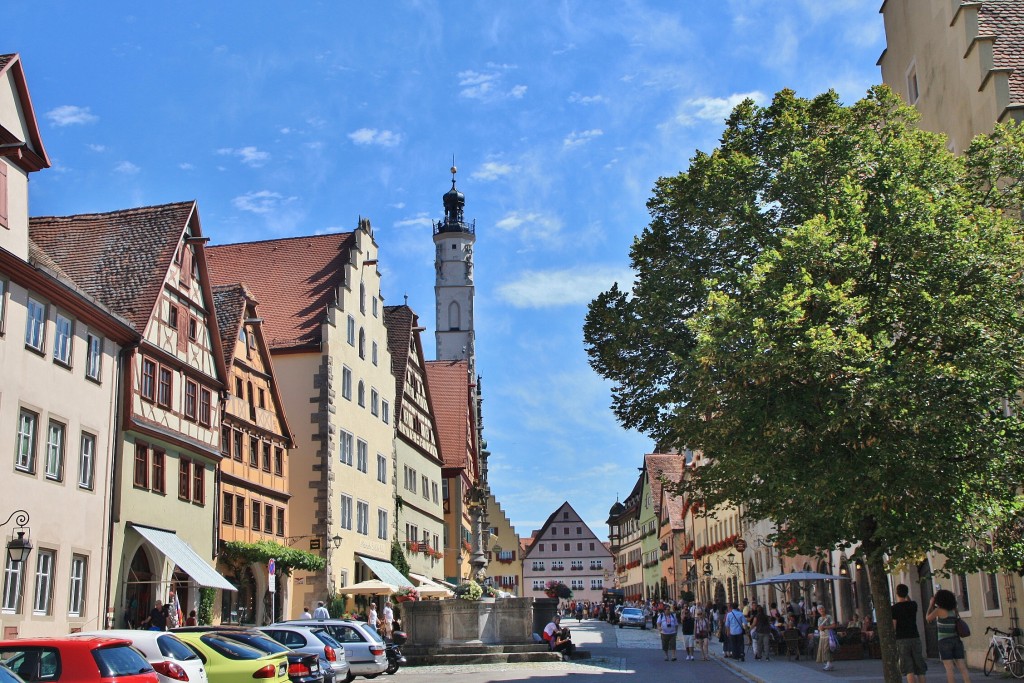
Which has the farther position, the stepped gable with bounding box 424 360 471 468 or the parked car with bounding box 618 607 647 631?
the parked car with bounding box 618 607 647 631

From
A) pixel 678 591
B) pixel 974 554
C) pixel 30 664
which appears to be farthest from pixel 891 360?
pixel 678 591

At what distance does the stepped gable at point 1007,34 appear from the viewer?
24.2m

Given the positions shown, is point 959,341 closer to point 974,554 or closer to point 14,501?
point 974,554

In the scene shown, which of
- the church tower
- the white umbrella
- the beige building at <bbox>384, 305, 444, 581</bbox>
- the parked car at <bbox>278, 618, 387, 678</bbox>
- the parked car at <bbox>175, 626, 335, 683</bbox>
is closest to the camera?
the parked car at <bbox>175, 626, 335, 683</bbox>

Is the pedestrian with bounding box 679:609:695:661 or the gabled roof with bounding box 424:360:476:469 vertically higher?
the gabled roof with bounding box 424:360:476:469

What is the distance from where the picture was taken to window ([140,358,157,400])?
2794cm

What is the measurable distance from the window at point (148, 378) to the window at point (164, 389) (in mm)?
268

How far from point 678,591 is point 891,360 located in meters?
68.2

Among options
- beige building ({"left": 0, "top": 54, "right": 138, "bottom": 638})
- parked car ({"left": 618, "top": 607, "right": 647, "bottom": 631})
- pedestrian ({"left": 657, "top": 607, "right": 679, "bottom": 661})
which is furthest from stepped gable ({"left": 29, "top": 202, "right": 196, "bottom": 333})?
parked car ({"left": 618, "top": 607, "right": 647, "bottom": 631})

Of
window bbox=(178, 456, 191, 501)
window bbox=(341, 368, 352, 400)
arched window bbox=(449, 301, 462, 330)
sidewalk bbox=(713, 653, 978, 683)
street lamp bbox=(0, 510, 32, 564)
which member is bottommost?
sidewalk bbox=(713, 653, 978, 683)

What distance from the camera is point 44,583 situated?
75.6ft

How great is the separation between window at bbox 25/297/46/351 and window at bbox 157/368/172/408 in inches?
210

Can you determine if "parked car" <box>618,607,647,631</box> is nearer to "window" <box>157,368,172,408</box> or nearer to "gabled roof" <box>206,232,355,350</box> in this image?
"gabled roof" <box>206,232,355,350</box>

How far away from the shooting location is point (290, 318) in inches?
1710
